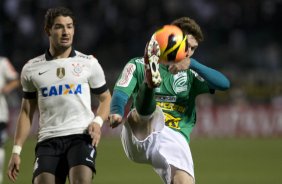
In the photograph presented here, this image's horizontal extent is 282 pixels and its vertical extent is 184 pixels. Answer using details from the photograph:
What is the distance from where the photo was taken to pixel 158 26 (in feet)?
63.2

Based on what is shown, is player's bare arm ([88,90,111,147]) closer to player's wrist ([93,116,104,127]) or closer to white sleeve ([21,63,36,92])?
player's wrist ([93,116,104,127])

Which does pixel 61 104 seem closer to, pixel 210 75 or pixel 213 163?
pixel 210 75

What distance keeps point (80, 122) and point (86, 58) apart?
57 cm

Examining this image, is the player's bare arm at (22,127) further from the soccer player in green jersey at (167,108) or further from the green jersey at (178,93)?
the green jersey at (178,93)

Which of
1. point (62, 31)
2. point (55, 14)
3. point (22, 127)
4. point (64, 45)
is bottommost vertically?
point (22, 127)

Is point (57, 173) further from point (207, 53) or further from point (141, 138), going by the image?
point (207, 53)

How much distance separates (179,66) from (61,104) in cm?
103

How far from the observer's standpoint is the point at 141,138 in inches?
251

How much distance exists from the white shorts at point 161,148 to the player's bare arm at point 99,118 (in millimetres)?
241

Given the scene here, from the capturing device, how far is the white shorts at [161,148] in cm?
626

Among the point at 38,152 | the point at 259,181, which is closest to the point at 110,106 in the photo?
the point at 38,152

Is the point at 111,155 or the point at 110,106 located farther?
the point at 111,155

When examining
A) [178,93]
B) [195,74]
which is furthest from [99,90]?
[195,74]

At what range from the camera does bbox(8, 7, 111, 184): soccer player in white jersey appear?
605 cm
